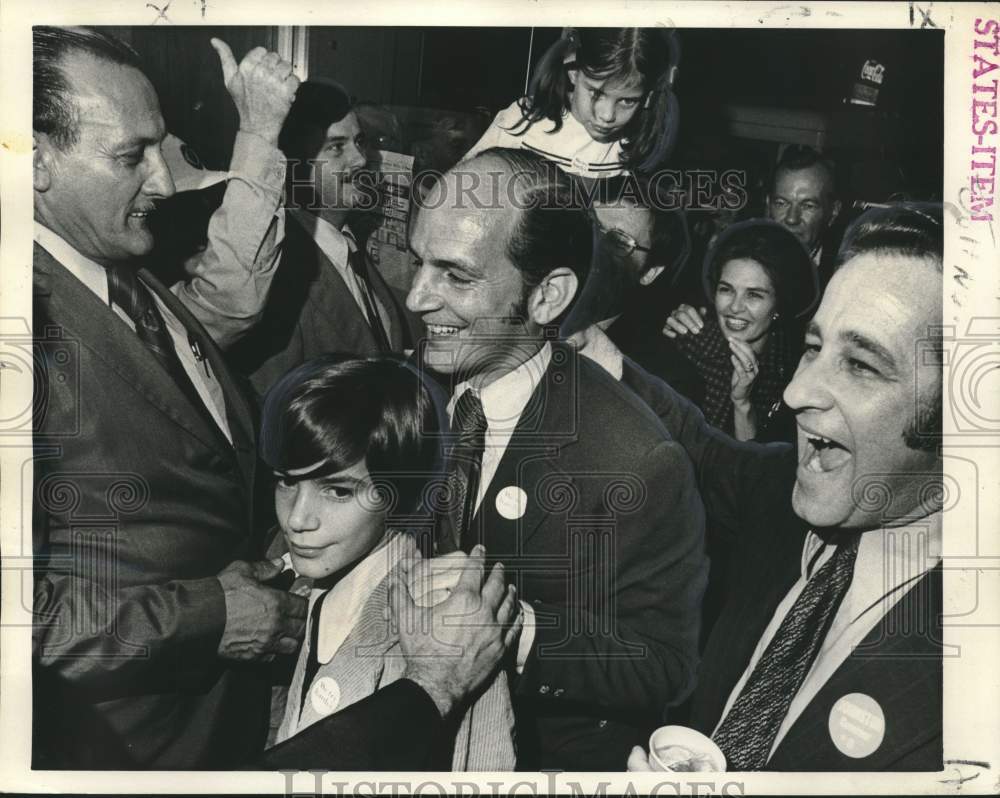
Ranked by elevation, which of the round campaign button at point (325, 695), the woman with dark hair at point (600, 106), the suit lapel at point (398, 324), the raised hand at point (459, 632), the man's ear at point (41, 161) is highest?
the woman with dark hair at point (600, 106)

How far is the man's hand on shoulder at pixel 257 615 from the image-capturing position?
3.22 metres

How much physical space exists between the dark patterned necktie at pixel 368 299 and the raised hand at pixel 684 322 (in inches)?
32.7

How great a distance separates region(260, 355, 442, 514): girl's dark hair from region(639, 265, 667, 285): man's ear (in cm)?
71

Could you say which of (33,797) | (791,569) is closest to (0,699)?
(33,797)

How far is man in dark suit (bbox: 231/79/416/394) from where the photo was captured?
3.26 metres

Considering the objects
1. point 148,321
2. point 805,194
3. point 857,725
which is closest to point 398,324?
point 148,321

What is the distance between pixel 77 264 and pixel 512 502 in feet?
4.72

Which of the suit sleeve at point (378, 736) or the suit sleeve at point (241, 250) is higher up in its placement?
the suit sleeve at point (241, 250)

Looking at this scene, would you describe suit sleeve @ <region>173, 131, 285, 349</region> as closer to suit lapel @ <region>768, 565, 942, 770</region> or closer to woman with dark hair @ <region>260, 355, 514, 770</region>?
woman with dark hair @ <region>260, 355, 514, 770</region>

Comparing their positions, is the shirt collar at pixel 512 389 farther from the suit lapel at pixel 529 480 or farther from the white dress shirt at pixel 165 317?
the white dress shirt at pixel 165 317

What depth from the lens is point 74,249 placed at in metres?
3.23

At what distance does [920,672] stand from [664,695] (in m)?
0.77

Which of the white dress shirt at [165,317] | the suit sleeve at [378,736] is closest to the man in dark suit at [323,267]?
the white dress shirt at [165,317]

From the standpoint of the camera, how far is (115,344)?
10.5ft
